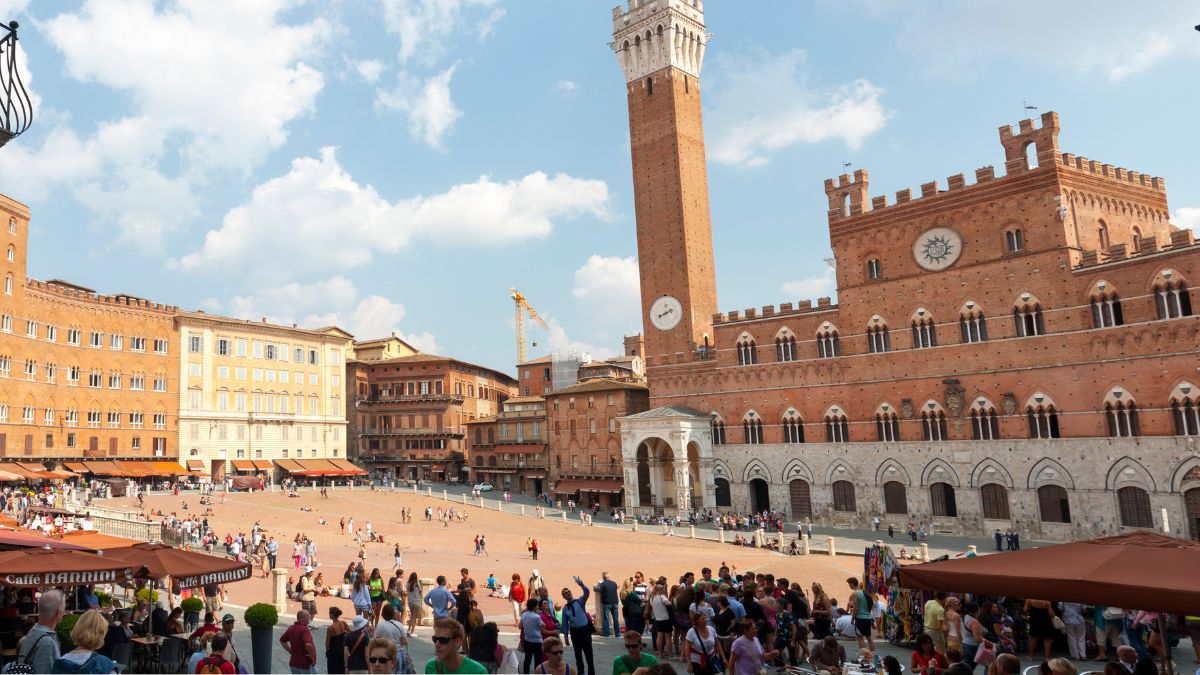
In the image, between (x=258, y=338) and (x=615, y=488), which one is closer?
(x=615, y=488)

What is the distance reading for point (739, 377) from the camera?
48.5 metres

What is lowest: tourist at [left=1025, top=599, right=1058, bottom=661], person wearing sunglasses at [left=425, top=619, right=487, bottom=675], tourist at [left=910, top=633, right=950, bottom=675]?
tourist at [left=1025, top=599, right=1058, bottom=661]

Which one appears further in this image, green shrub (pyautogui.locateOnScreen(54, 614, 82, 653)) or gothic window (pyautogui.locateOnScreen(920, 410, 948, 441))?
gothic window (pyautogui.locateOnScreen(920, 410, 948, 441))

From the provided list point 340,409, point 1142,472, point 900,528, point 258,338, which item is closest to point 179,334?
point 258,338

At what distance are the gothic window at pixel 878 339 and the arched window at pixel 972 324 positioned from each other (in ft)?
12.6

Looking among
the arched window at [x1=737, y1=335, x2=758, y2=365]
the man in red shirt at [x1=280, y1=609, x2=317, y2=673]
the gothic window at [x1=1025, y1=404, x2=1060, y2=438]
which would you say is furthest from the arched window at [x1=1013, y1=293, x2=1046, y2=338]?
the man in red shirt at [x1=280, y1=609, x2=317, y2=673]

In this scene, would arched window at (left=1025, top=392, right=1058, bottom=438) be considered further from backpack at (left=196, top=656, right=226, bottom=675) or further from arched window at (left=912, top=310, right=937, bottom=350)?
backpack at (left=196, top=656, right=226, bottom=675)

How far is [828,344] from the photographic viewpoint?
45094 mm

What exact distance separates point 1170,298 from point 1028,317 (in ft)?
18.6

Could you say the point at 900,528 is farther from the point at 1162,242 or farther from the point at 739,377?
the point at 1162,242

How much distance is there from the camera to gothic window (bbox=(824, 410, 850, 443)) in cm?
4391

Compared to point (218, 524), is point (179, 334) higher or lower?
higher

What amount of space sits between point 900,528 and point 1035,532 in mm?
6414

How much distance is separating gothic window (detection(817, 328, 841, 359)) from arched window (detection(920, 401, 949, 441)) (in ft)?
19.1
